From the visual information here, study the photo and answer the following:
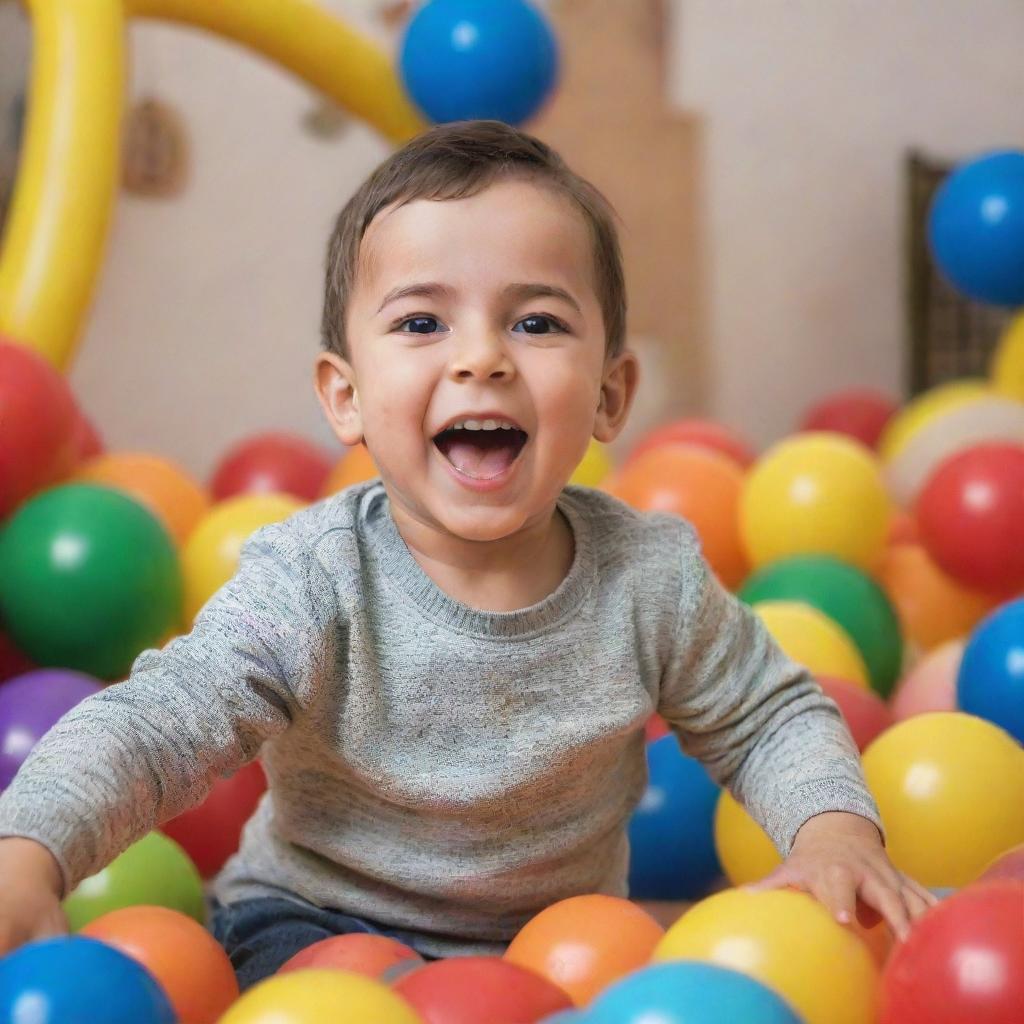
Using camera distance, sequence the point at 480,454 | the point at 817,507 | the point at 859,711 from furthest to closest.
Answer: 1. the point at 817,507
2. the point at 859,711
3. the point at 480,454

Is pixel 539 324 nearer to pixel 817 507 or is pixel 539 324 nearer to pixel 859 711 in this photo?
pixel 859 711

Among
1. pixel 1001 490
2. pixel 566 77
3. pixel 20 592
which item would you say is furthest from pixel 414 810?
pixel 566 77

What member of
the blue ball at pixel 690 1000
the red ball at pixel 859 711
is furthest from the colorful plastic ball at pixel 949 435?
the blue ball at pixel 690 1000

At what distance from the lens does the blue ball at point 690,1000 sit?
623mm

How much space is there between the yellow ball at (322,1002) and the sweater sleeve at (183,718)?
0.48ft

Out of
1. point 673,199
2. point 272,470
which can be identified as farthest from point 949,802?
point 673,199

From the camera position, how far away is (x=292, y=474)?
2.03m

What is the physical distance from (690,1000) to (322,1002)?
16 centimetres

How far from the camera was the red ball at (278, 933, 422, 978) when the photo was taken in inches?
33.9

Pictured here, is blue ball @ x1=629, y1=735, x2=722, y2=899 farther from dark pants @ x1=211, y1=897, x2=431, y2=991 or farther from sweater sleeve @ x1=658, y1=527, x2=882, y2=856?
dark pants @ x1=211, y1=897, x2=431, y2=991

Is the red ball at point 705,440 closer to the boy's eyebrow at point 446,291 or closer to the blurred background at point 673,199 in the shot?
the blurred background at point 673,199

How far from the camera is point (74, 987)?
0.68 meters

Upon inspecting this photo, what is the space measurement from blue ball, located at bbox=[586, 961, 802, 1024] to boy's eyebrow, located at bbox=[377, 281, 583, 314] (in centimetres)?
42

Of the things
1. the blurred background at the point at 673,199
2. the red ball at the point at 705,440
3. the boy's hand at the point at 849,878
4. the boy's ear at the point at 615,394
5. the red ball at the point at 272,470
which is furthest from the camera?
the blurred background at the point at 673,199
